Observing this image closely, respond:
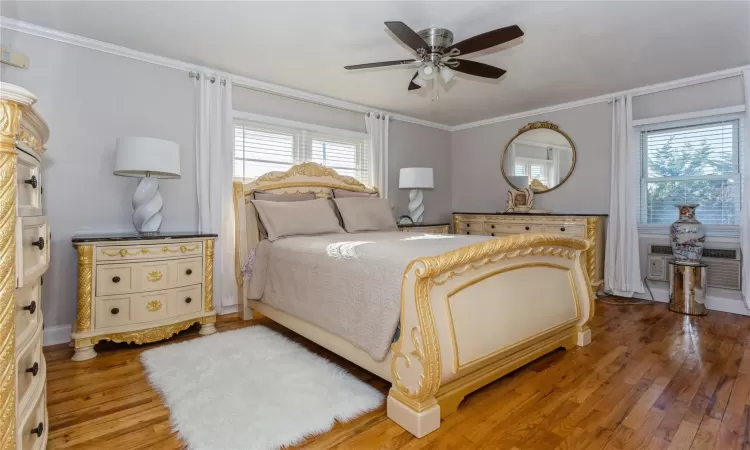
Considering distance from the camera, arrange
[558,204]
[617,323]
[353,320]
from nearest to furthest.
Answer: [353,320], [617,323], [558,204]

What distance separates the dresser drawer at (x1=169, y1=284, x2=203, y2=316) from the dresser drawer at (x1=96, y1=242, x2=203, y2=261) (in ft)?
0.91

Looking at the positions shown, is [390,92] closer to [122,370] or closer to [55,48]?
[55,48]

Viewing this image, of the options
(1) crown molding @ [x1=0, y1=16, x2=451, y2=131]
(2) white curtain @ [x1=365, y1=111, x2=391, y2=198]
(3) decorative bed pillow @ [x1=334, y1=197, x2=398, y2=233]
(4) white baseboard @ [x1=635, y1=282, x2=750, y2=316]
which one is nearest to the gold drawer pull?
(3) decorative bed pillow @ [x1=334, y1=197, x2=398, y2=233]

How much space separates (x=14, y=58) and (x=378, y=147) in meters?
3.37

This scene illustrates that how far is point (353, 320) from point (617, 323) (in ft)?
8.32

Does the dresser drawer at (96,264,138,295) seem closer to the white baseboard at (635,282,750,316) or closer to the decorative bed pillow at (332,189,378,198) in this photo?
the decorative bed pillow at (332,189,378,198)

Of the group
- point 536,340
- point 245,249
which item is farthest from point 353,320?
point 245,249

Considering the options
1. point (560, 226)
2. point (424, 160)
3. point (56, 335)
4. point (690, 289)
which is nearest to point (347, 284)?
point (56, 335)

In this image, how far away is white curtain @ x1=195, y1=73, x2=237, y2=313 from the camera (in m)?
3.39

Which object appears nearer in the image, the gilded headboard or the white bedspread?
the white bedspread

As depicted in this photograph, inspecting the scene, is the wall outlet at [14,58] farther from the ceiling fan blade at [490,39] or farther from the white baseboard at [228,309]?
the ceiling fan blade at [490,39]

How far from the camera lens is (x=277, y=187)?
3711mm

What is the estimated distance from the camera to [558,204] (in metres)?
4.77

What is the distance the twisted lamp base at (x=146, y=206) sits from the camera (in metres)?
2.85
